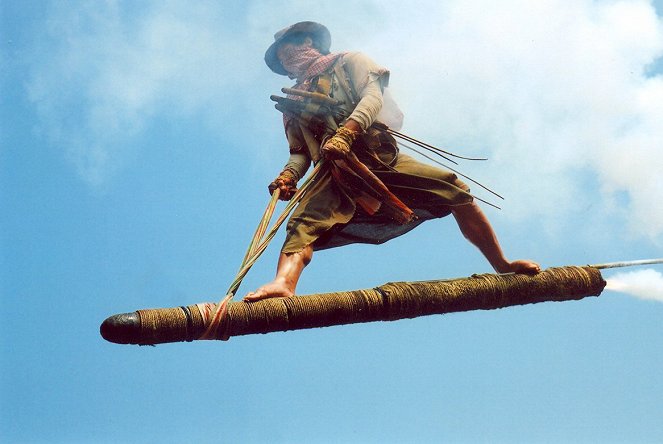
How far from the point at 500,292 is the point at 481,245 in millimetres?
537

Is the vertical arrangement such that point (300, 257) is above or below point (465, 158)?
below

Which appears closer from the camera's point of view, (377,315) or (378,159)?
(377,315)

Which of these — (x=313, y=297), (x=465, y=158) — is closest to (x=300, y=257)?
(x=313, y=297)

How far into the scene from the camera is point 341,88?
7.61 meters

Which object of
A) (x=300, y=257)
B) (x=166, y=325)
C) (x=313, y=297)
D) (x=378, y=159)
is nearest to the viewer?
(x=166, y=325)

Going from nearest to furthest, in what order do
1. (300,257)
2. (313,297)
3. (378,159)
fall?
(313,297) → (300,257) → (378,159)

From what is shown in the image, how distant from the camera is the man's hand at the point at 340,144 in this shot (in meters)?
7.07

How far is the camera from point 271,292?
6480 mm

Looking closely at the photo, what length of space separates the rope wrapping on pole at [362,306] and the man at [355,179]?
23cm

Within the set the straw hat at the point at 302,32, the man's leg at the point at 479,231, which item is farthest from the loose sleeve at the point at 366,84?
the man's leg at the point at 479,231

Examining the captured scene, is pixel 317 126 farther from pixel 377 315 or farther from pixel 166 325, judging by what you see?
pixel 166 325

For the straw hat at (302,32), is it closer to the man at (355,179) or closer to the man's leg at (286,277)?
the man at (355,179)

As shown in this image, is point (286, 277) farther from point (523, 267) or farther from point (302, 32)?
point (302, 32)

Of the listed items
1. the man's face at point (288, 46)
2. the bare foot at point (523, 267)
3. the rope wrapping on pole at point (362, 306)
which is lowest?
the rope wrapping on pole at point (362, 306)
